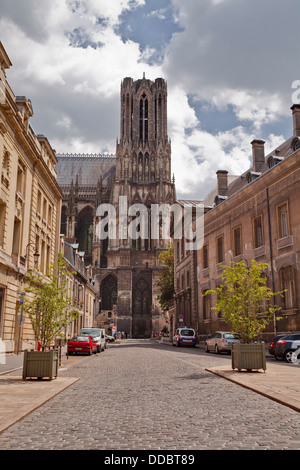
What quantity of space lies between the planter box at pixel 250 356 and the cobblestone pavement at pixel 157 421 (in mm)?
3467

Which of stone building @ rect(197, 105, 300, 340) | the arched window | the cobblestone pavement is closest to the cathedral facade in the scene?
the arched window

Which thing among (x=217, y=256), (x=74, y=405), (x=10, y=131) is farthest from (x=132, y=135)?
(x=74, y=405)

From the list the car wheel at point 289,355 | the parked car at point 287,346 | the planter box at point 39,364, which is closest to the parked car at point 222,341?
the parked car at point 287,346

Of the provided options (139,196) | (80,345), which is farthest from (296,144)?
(139,196)

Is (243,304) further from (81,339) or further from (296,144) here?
(296,144)

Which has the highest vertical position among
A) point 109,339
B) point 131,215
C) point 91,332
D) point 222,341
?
point 131,215

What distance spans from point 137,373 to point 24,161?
46.1 ft

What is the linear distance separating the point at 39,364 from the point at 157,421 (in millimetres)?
6496

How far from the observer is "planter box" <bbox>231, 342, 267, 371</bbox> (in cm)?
1398

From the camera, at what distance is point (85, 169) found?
93.9 metres

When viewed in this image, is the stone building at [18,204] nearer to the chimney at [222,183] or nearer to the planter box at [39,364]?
the planter box at [39,364]

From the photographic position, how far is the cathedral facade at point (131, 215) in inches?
2908
